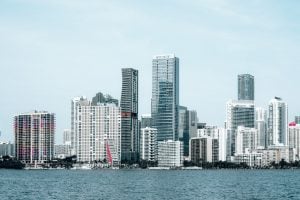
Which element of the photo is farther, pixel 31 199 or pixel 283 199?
pixel 283 199

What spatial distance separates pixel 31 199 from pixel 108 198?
11007mm

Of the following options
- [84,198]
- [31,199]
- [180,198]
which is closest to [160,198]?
[180,198]

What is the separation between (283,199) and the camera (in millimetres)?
99438

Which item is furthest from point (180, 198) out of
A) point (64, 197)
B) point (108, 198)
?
point (64, 197)

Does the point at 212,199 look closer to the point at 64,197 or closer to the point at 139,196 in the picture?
the point at 139,196

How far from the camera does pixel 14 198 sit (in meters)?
94.3

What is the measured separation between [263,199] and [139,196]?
1866 cm

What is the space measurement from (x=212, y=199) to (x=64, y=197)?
21855 millimetres

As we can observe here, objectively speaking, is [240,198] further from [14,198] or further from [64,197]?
[14,198]

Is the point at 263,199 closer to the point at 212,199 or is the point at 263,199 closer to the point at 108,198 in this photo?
the point at 212,199

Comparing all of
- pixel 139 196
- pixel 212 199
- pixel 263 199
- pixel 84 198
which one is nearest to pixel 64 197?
pixel 84 198

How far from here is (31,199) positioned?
93312 mm

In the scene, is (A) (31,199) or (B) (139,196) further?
(B) (139,196)

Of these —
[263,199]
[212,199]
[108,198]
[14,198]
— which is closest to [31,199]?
[14,198]
